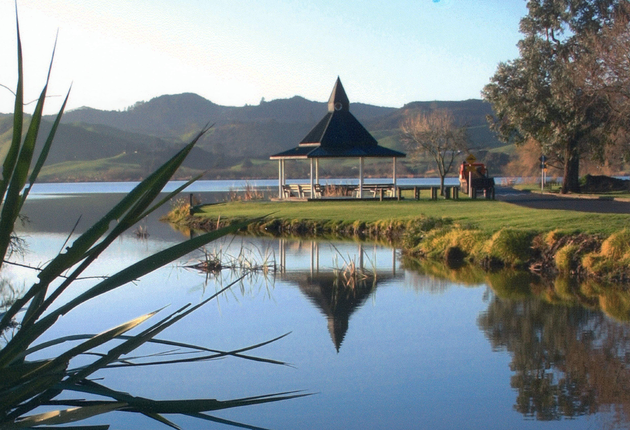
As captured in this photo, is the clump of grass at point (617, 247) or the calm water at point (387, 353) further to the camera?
the clump of grass at point (617, 247)

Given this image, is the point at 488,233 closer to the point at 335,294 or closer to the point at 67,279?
the point at 335,294

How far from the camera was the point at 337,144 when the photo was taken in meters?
36.6

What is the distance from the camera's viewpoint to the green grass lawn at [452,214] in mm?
17234

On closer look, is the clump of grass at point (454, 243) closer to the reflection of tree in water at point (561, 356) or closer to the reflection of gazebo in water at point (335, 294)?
the reflection of gazebo in water at point (335, 294)

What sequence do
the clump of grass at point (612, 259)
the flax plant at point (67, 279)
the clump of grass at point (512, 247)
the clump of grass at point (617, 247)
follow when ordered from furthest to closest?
1. the clump of grass at point (512, 247)
2. the clump of grass at point (617, 247)
3. the clump of grass at point (612, 259)
4. the flax plant at point (67, 279)

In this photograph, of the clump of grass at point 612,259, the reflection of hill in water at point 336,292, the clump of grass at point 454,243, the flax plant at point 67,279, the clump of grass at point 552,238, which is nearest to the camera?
the flax plant at point 67,279

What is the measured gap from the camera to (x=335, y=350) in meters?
8.80

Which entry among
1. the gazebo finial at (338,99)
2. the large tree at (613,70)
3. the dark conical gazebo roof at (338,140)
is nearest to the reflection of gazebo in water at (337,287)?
the large tree at (613,70)

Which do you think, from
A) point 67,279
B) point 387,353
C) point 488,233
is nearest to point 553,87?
point 488,233

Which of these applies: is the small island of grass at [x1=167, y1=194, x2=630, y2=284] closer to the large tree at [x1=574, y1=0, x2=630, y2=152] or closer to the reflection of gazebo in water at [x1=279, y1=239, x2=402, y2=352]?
the reflection of gazebo in water at [x1=279, y1=239, x2=402, y2=352]

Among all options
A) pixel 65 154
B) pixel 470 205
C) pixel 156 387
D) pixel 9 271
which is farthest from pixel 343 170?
pixel 156 387

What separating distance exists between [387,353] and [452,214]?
16200mm

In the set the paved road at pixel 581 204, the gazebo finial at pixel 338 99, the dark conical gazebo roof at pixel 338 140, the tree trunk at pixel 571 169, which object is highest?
the gazebo finial at pixel 338 99

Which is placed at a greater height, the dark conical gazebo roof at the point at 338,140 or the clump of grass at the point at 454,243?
the dark conical gazebo roof at the point at 338,140
